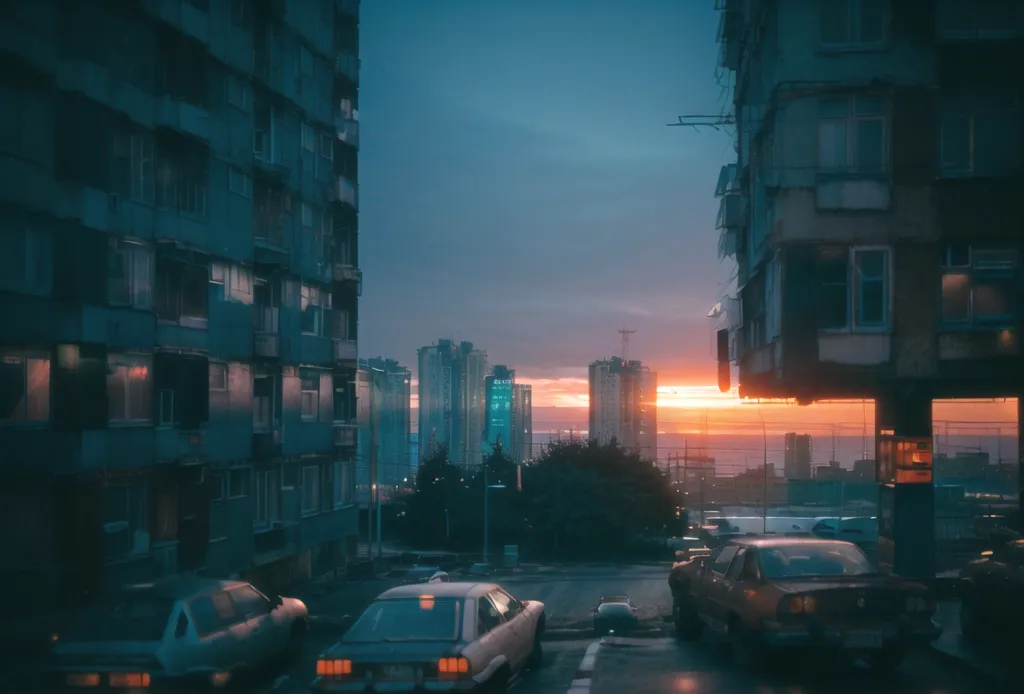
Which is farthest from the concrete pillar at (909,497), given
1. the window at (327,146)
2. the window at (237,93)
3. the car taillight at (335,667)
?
the window at (327,146)

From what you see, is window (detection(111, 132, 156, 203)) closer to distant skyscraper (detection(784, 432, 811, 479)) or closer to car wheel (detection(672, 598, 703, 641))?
car wheel (detection(672, 598, 703, 641))

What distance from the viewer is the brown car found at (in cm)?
1072

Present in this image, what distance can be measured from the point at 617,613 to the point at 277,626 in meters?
6.42

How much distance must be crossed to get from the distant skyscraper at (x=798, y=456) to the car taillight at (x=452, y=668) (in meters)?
83.4

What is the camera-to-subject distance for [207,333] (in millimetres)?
26703

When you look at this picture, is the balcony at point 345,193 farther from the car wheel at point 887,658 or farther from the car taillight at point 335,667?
the car wheel at point 887,658

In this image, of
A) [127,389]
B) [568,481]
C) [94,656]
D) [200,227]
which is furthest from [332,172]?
[568,481]

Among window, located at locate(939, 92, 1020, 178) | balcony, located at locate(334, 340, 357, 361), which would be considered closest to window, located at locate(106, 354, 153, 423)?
balcony, located at locate(334, 340, 357, 361)

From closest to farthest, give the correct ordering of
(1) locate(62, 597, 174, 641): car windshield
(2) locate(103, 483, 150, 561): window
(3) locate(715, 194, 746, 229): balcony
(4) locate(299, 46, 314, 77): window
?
(1) locate(62, 597, 174, 641): car windshield, (2) locate(103, 483, 150, 561): window, (3) locate(715, 194, 746, 229): balcony, (4) locate(299, 46, 314, 77): window

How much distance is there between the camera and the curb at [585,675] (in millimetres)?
10688

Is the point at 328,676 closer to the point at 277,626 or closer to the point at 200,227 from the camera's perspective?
the point at 277,626

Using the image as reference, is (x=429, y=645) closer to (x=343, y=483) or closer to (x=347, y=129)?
(x=343, y=483)

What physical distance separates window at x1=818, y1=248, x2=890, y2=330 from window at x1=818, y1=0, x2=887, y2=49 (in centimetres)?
393

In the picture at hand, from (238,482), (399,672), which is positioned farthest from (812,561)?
(238,482)
